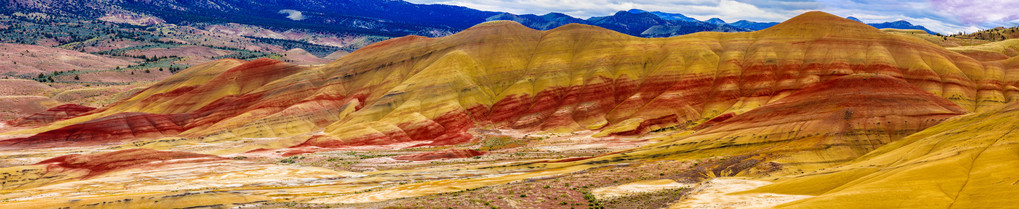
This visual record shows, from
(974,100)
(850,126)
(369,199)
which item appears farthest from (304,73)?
(974,100)

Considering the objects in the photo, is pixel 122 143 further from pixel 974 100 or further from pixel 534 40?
pixel 974 100

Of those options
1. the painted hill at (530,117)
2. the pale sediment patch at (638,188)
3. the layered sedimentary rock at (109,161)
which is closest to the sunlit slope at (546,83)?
the painted hill at (530,117)

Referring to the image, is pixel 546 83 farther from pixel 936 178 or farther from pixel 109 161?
pixel 936 178

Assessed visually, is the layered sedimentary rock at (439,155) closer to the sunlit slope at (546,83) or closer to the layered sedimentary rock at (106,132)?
the sunlit slope at (546,83)

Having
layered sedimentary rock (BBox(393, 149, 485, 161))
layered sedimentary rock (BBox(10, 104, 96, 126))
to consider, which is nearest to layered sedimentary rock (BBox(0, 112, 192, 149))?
layered sedimentary rock (BBox(10, 104, 96, 126))

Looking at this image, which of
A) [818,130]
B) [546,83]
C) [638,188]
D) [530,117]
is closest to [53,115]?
[530,117]

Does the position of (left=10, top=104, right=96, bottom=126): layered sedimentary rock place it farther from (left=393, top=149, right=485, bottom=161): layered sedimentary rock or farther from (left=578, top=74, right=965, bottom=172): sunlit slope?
(left=578, top=74, right=965, bottom=172): sunlit slope
